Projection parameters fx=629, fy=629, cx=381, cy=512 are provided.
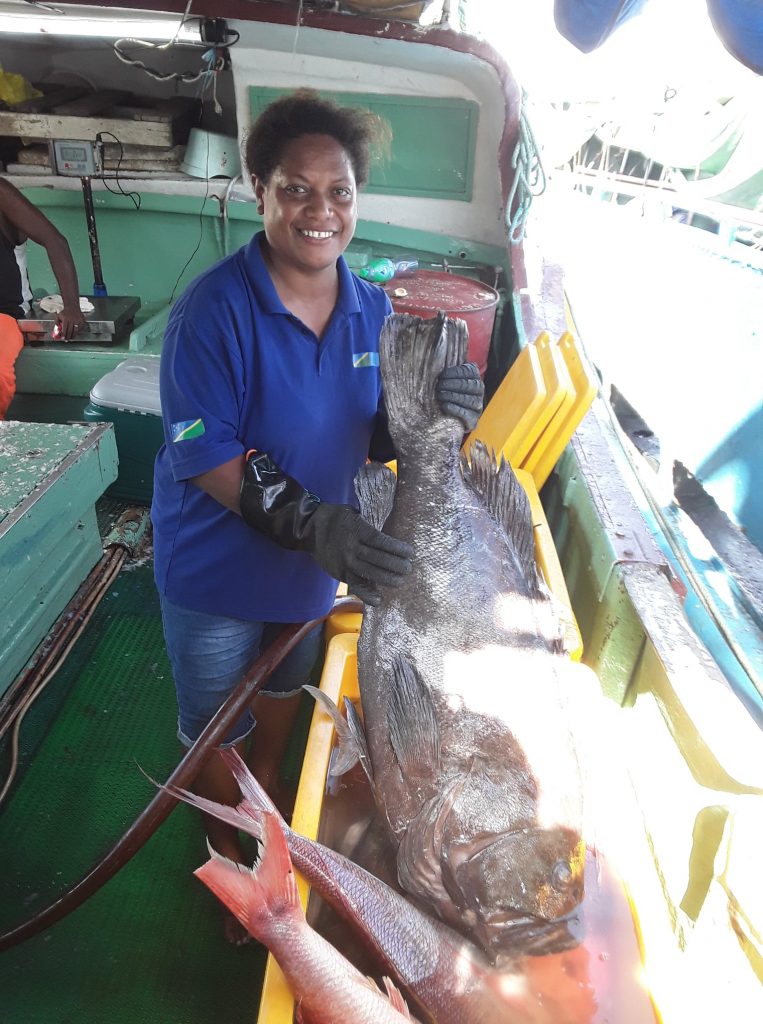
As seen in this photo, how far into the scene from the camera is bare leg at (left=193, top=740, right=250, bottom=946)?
187 cm

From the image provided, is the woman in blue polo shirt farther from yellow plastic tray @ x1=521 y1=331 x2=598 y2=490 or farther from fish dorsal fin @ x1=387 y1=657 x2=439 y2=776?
yellow plastic tray @ x1=521 y1=331 x2=598 y2=490

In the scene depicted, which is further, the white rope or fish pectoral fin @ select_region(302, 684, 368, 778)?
the white rope

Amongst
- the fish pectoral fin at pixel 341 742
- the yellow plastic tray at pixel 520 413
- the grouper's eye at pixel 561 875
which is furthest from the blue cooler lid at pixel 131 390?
the grouper's eye at pixel 561 875

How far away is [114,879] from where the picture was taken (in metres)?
2.04

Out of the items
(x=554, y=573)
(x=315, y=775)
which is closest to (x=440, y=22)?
(x=554, y=573)

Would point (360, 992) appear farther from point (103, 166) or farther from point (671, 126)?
point (671, 126)

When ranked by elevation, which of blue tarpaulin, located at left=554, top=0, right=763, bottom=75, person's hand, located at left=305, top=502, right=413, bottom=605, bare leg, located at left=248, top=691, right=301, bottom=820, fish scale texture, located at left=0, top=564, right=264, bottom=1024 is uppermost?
blue tarpaulin, located at left=554, top=0, right=763, bottom=75

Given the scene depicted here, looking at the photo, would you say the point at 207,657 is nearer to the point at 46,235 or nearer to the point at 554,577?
the point at 554,577

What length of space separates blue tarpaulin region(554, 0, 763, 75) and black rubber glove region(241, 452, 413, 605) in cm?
174

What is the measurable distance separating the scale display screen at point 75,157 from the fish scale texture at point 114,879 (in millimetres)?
3311

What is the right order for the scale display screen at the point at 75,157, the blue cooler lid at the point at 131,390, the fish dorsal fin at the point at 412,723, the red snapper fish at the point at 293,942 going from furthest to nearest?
1. the scale display screen at the point at 75,157
2. the blue cooler lid at the point at 131,390
3. the fish dorsal fin at the point at 412,723
4. the red snapper fish at the point at 293,942

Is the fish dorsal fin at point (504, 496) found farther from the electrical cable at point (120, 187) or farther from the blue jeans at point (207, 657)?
the electrical cable at point (120, 187)

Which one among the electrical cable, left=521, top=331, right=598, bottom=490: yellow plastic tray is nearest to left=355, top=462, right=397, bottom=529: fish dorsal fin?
left=521, top=331, right=598, bottom=490: yellow plastic tray

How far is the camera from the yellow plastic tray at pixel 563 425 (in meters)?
2.52
